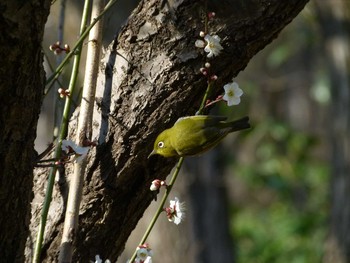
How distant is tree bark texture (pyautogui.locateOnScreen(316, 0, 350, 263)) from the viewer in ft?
19.7

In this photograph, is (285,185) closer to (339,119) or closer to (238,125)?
(339,119)

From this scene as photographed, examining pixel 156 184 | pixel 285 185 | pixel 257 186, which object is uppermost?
pixel 257 186

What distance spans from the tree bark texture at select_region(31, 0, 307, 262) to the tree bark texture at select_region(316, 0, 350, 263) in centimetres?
408

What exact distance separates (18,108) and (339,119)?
186 inches

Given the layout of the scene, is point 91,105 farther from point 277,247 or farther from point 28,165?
point 277,247

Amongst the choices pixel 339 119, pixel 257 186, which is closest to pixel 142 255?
pixel 339 119

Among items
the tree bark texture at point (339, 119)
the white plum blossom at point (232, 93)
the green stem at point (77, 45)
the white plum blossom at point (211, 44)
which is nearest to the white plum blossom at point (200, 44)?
the white plum blossom at point (211, 44)

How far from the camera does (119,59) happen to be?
207 centimetres

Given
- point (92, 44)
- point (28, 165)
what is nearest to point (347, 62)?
point (92, 44)

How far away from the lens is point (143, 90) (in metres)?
2.02

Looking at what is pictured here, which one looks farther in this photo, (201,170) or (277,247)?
(277,247)

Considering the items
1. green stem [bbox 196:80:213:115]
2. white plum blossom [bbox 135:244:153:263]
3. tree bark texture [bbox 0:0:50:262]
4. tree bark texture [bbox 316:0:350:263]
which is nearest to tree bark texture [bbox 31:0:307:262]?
green stem [bbox 196:80:213:115]

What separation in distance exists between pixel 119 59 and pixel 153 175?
31cm

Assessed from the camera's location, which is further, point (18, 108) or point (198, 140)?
point (198, 140)
